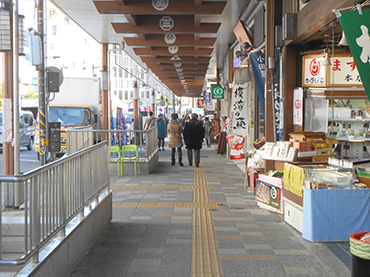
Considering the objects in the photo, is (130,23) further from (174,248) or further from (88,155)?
(174,248)

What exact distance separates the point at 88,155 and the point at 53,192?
1468 millimetres

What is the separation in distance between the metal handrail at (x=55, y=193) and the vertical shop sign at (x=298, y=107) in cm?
417

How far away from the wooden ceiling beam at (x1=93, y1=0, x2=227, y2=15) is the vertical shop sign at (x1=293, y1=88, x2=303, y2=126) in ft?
8.12

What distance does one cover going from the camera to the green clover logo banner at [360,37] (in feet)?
14.9

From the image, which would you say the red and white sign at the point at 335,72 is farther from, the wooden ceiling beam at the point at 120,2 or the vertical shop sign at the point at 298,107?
the wooden ceiling beam at the point at 120,2

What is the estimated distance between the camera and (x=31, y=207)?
329cm

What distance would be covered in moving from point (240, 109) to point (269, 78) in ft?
13.6

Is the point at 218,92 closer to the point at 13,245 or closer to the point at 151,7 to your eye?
the point at 151,7

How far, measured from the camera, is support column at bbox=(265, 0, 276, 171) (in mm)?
8062

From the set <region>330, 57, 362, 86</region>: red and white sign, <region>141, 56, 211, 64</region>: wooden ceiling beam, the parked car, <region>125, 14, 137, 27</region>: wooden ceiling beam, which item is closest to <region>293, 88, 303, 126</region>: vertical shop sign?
<region>330, 57, 362, 86</region>: red and white sign

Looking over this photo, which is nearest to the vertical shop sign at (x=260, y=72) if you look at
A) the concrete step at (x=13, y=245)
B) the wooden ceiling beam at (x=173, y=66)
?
the concrete step at (x=13, y=245)

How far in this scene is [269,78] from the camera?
27.4 feet

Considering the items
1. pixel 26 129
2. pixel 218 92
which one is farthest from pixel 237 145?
pixel 26 129

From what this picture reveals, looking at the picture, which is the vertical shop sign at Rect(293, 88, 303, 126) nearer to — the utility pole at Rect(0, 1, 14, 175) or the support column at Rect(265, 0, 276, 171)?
the support column at Rect(265, 0, 276, 171)
